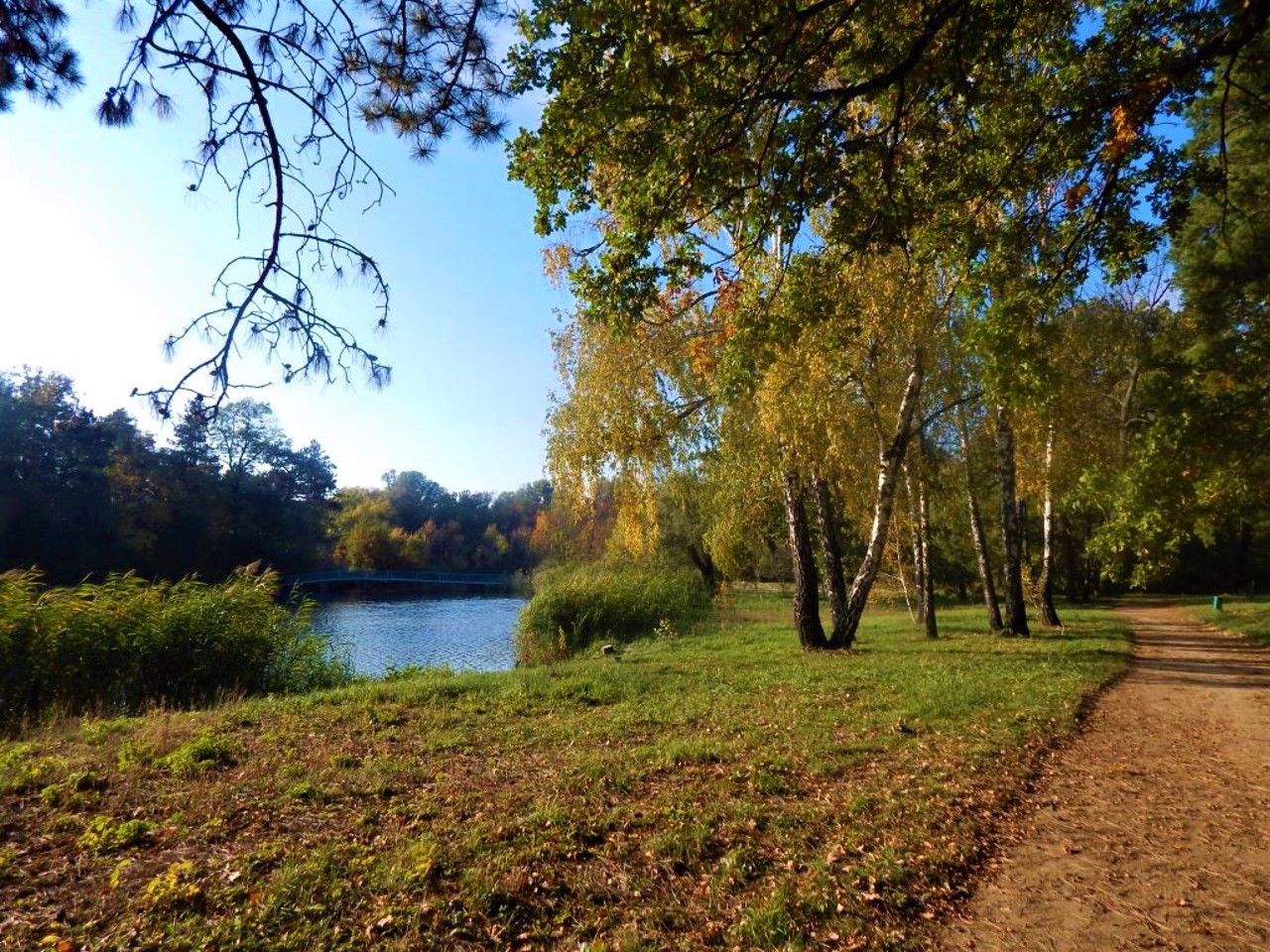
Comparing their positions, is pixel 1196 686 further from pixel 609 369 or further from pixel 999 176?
pixel 609 369

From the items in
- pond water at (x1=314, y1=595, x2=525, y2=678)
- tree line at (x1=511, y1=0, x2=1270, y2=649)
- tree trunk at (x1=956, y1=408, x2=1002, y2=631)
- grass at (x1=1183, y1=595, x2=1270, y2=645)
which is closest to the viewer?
tree line at (x1=511, y1=0, x2=1270, y2=649)

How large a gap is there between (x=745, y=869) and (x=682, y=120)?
4.96 meters

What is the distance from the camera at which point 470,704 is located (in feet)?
27.3

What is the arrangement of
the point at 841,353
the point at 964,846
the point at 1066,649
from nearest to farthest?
the point at 964,846, the point at 841,353, the point at 1066,649

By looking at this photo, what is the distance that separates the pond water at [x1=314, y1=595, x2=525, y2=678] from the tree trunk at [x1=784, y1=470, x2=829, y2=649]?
610cm

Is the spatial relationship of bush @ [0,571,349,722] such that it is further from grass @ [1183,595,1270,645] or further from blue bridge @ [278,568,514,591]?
blue bridge @ [278,568,514,591]

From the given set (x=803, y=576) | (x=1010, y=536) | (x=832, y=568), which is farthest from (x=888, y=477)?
(x=1010, y=536)

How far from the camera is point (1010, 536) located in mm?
14805

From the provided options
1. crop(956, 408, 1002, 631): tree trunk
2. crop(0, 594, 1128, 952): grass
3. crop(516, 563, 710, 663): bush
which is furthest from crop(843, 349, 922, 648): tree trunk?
crop(516, 563, 710, 663): bush

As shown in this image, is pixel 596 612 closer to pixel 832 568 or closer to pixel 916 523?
pixel 832 568

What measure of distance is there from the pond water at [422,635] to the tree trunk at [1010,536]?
436 inches

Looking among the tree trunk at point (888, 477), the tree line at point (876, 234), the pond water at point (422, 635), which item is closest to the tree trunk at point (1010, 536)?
the tree line at point (876, 234)

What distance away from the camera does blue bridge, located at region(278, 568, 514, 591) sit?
52203 mm

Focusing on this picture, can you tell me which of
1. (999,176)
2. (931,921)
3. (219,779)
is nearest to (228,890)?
(219,779)
